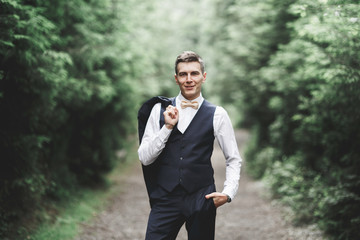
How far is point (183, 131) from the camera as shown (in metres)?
3.09

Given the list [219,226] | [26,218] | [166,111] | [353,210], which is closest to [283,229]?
[219,226]

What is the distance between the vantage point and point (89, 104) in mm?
8273

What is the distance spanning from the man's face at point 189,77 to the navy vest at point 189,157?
18cm

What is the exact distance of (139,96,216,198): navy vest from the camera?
3.03 meters

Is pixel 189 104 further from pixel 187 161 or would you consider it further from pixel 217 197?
pixel 217 197

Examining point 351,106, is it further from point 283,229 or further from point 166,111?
point 166,111

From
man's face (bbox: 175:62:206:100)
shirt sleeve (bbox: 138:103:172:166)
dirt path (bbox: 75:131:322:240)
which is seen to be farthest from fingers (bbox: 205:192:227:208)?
dirt path (bbox: 75:131:322:240)

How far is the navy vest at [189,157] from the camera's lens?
3033 mm

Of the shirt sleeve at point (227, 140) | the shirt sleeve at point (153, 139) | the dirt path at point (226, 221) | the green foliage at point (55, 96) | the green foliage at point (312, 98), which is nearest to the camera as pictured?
the shirt sleeve at point (153, 139)

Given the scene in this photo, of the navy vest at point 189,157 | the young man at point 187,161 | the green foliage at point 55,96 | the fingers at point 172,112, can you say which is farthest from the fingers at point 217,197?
the green foliage at point 55,96

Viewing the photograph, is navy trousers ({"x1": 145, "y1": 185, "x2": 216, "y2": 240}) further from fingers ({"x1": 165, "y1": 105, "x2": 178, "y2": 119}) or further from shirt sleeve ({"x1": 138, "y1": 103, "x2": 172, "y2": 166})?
fingers ({"x1": 165, "y1": 105, "x2": 178, "y2": 119})

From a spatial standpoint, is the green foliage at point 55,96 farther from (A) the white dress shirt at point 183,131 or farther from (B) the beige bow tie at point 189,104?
(B) the beige bow tie at point 189,104

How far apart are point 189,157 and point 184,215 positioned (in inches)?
20.0

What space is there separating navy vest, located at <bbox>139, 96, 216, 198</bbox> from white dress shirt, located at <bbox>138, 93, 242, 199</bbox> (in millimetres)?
60
